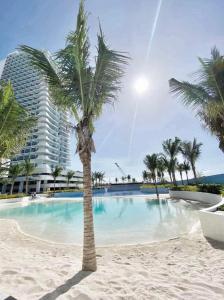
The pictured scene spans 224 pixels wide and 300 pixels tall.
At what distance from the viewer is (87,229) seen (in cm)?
444

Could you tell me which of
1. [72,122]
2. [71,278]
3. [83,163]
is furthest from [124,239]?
[72,122]

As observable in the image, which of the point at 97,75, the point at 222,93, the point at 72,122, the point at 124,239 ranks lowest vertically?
the point at 124,239

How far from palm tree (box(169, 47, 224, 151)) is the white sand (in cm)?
553

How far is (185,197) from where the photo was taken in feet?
77.3

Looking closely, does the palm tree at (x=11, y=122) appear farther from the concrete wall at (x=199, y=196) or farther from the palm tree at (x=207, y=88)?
the concrete wall at (x=199, y=196)

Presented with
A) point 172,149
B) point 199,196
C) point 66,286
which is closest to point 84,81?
point 66,286

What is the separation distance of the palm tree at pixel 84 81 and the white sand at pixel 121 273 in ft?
2.41

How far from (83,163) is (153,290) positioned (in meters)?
3.08

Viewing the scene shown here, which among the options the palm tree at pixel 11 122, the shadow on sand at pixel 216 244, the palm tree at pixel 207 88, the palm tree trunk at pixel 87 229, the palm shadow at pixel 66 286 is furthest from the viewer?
A: the palm tree at pixel 207 88

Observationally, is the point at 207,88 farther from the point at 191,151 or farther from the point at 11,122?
the point at 191,151

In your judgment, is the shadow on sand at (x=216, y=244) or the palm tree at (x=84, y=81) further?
the shadow on sand at (x=216, y=244)

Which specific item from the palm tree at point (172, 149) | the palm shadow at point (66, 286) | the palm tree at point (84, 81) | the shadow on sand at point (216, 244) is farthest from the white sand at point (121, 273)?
the palm tree at point (172, 149)

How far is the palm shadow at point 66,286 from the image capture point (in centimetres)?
314

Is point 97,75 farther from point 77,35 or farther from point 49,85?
point 49,85
